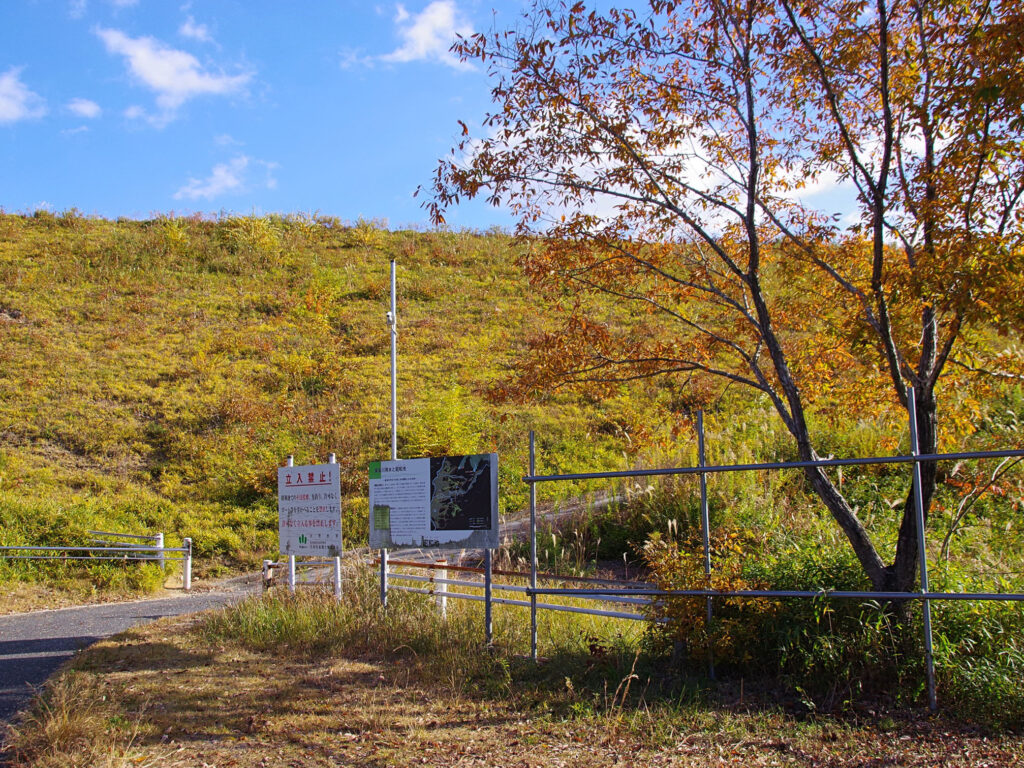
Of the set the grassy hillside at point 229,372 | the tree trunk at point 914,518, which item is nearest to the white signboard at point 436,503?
the grassy hillside at point 229,372

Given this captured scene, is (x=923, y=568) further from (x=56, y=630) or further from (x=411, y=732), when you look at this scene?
(x=56, y=630)

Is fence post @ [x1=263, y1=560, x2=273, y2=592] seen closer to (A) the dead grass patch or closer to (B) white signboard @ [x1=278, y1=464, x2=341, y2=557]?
(B) white signboard @ [x1=278, y1=464, x2=341, y2=557]

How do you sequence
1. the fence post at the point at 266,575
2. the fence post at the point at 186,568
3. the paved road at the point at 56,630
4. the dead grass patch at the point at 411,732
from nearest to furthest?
the dead grass patch at the point at 411,732, the paved road at the point at 56,630, the fence post at the point at 266,575, the fence post at the point at 186,568

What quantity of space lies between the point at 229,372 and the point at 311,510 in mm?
17044

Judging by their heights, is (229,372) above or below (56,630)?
above

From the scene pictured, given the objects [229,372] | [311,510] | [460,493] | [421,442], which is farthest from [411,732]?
[229,372]

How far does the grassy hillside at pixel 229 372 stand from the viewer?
17984 mm

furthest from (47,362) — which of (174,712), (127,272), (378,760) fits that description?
(378,760)

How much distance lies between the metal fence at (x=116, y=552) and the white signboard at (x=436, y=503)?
27.3 feet

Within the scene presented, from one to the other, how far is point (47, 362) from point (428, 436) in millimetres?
13254

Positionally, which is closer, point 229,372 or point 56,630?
point 56,630

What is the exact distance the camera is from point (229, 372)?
2428cm

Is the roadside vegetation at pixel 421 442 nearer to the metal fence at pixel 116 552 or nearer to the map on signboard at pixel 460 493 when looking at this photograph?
the metal fence at pixel 116 552

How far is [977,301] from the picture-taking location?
4.82 meters
